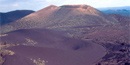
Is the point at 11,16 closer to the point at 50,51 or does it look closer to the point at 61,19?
the point at 61,19

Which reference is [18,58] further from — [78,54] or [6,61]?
[78,54]

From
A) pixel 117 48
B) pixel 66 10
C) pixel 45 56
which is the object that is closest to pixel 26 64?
pixel 45 56

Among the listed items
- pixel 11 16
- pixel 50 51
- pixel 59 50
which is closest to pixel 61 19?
pixel 11 16

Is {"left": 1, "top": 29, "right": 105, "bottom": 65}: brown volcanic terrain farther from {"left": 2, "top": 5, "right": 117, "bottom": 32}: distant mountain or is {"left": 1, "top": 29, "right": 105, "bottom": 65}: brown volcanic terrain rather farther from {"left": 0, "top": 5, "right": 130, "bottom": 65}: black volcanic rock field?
{"left": 2, "top": 5, "right": 117, "bottom": 32}: distant mountain

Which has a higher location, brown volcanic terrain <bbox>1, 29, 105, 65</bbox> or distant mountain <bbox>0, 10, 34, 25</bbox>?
brown volcanic terrain <bbox>1, 29, 105, 65</bbox>

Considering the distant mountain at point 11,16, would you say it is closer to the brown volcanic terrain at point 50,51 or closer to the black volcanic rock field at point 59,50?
the black volcanic rock field at point 59,50

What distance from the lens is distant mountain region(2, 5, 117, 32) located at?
59.0 metres

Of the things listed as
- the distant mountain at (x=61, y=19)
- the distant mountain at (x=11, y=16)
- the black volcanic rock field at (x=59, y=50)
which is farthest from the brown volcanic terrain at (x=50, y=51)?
the distant mountain at (x=11, y=16)

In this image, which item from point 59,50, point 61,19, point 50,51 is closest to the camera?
point 50,51

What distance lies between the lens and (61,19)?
215 ft

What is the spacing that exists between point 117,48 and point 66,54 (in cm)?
1033

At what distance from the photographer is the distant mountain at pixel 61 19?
59.0 metres

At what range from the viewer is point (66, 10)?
2958 inches

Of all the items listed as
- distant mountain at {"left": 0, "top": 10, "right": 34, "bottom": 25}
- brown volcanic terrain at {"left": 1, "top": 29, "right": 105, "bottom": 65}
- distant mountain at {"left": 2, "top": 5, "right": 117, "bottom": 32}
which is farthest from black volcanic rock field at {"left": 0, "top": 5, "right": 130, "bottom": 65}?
distant mountain at {"left": 0, "top": 10, "right": 34, "bottom": 25}
